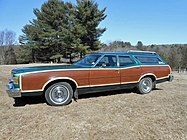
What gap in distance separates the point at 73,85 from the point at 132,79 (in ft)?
7.56

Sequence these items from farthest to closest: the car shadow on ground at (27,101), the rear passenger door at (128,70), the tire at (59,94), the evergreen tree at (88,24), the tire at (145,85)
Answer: the evergreen tree at (88,24)
the tire at (145,85)
the rear passenger door at (128,70)
the car shadow on ground at (27,101)
the tire at (59,94)

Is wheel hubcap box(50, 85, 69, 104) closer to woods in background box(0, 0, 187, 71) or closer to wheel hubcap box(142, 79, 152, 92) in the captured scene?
wheel hubcap box(142, 79, 152, 92)

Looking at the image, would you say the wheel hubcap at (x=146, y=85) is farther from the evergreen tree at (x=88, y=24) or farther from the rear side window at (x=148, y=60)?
the evergreen tree at (x=88, y=24)

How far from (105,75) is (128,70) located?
3.32 feet

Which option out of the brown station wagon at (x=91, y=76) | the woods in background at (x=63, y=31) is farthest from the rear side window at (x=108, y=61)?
the woods in background at (x=63, y=31)

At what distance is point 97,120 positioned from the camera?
382 cm

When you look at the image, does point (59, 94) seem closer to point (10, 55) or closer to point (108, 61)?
point (108, 61)

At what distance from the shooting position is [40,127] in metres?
3.44

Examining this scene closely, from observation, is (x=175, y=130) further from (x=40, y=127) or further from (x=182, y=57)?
(x=182, y=57)

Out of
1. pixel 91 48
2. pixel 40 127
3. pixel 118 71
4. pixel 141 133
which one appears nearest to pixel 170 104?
pixel 118 71

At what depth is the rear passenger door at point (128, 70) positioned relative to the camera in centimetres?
595

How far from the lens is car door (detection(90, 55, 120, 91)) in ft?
17.6

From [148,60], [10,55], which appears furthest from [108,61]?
[10,55]

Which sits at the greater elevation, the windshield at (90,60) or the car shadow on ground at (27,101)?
the windshield at (90,60)
